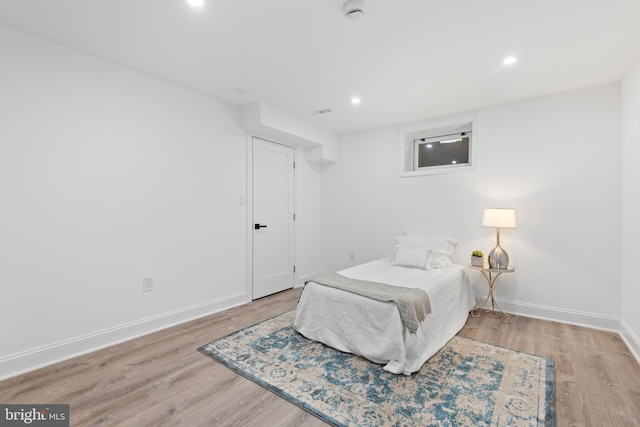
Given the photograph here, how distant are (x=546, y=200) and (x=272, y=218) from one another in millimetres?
3339

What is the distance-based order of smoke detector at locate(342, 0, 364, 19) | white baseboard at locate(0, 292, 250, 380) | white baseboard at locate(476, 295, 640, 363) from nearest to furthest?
1. smoke detector at locate(342, 0, 364, 19)
2. white baseboard at locate(0, 292, 250, 380)
3. white baseboard at locate(476, 295, 640, 363)

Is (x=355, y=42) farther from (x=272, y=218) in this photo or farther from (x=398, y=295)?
(x=272, y=218)

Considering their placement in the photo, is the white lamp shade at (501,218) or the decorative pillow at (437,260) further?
the decorative pillow at (437,260)

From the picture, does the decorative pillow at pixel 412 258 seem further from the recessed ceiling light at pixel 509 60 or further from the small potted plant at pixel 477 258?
the recessed ceiling light at pixel 509 60

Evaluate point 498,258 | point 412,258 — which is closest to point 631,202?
point 498,258

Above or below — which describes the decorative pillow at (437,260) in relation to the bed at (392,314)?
above

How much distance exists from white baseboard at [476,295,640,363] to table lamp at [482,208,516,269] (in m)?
0.58

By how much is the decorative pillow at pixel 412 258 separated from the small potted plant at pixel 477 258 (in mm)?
534

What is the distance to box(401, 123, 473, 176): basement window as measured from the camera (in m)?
3.92

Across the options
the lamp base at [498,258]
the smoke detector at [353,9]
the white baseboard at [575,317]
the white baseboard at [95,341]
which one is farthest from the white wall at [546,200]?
the white baseboard at [95,341]

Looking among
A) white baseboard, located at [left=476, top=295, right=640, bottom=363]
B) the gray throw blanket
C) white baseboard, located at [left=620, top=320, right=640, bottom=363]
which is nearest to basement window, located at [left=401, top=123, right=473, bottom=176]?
white baseboard, located at [left=476, top=295, right=640, bottom=363]

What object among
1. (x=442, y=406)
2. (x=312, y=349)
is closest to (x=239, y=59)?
(x=312, y=349)

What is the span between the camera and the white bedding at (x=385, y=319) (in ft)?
7.35

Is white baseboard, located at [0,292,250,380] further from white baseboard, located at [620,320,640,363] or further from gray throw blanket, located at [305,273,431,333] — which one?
white baseboard, located at [620,320,640,363]
